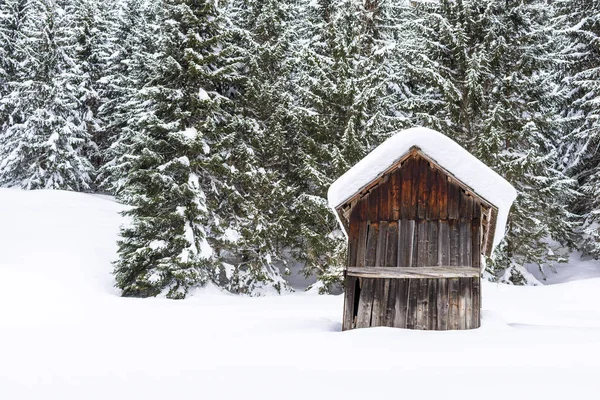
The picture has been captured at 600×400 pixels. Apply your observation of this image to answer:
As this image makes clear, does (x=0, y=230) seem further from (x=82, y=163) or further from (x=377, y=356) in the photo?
(x=377, y=356)

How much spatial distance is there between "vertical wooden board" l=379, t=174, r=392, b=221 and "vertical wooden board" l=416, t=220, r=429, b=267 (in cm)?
59

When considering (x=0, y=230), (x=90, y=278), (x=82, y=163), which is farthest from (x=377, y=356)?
(x=82, y=163)

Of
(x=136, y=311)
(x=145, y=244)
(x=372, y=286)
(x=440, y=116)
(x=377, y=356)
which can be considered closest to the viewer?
(x=377, y=356)

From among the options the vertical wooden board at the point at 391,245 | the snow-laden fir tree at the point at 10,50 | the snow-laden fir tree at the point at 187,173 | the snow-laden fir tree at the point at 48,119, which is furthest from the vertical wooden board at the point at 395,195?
the snow-laden fir tree at the point at 10,50

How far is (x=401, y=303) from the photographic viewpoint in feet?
26.8

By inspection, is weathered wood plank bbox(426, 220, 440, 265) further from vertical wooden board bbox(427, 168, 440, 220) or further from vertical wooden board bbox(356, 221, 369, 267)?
vertical wooden board bbox(356, 221, 369, 267)

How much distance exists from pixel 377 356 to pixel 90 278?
13.7m

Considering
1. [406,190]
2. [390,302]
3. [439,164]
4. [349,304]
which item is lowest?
[349,304]

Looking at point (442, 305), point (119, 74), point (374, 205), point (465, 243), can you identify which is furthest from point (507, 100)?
point (119, 74)

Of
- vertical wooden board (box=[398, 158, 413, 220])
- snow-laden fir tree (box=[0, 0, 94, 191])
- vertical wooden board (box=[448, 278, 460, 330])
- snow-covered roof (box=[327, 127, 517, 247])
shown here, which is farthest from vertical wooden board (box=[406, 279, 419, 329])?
snow-laden fir tree (box=[0, 0, 94, 191])

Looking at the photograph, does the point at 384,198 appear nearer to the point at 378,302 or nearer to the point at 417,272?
the point at 417,272

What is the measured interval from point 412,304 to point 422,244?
1046mm

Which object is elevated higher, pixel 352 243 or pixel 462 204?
pixel 462 204

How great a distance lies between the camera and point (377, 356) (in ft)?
20.9
